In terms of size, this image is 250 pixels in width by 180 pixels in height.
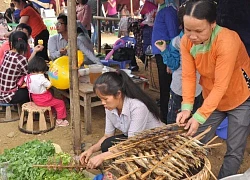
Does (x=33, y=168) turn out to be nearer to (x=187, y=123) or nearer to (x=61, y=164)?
(x=61, y=164)

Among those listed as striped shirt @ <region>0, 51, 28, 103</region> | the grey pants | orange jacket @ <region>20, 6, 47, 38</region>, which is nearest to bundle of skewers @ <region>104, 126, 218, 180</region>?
the grey pants

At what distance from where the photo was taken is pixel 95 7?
10.6 m

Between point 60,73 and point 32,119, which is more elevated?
point 60,73

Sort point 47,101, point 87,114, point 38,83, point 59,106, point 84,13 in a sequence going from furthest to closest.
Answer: point 84,13
point 59,106
point 47,101
point 38,83
point 87,114

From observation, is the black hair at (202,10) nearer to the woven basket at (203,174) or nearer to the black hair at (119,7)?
the woven basket at (203,174)

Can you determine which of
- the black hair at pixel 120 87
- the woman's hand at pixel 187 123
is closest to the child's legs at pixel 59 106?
the black hair at pixel 120 87

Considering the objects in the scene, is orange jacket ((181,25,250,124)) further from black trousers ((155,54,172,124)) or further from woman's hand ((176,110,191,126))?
black trousers ((155,54,172,124))

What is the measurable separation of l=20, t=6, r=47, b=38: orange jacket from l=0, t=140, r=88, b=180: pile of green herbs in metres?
4.36

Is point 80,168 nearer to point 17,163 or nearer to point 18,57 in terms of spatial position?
point 17,163

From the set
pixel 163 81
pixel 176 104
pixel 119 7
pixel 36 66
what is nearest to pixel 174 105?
pixel 176 104

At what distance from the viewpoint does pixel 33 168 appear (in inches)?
105

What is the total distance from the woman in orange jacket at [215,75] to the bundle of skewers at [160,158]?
7.5 inches

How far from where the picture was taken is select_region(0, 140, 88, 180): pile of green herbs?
2.62m

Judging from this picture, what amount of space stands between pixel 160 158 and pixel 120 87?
901 millimetres
